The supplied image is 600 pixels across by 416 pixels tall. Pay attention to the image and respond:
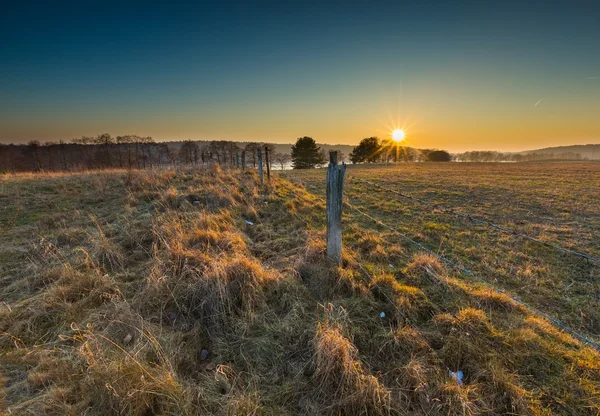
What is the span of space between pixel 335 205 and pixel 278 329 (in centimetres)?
200

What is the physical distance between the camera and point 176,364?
2305 mm

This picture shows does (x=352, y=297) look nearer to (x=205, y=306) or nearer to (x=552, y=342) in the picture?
(x=205, y=306)

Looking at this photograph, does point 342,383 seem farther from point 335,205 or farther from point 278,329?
point 335,205

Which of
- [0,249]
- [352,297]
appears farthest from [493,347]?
[0,249]

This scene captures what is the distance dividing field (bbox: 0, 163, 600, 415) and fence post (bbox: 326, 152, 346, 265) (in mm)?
264

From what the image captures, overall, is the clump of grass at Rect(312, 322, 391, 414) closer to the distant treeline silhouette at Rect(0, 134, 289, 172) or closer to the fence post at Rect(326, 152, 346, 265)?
the fence post at Rect(326, 152, 346, 265)

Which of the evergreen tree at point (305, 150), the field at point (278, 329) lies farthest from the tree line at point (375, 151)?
the field at point (278, 329)

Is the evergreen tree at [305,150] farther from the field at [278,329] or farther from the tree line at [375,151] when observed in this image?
the field at [278,329]

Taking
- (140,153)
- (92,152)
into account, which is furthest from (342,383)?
(92,152)

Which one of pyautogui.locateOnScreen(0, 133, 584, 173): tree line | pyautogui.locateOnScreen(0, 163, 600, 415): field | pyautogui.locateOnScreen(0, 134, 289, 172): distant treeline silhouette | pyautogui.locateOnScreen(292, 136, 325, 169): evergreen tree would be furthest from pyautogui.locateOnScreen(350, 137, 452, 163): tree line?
pyautogui.locateOnScreen(0, 163, 600, 415): field

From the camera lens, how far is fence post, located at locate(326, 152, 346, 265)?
389cm

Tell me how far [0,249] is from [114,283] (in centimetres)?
357

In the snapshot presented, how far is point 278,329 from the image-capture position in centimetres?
277

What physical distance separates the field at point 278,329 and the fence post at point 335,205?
264 millimetres
